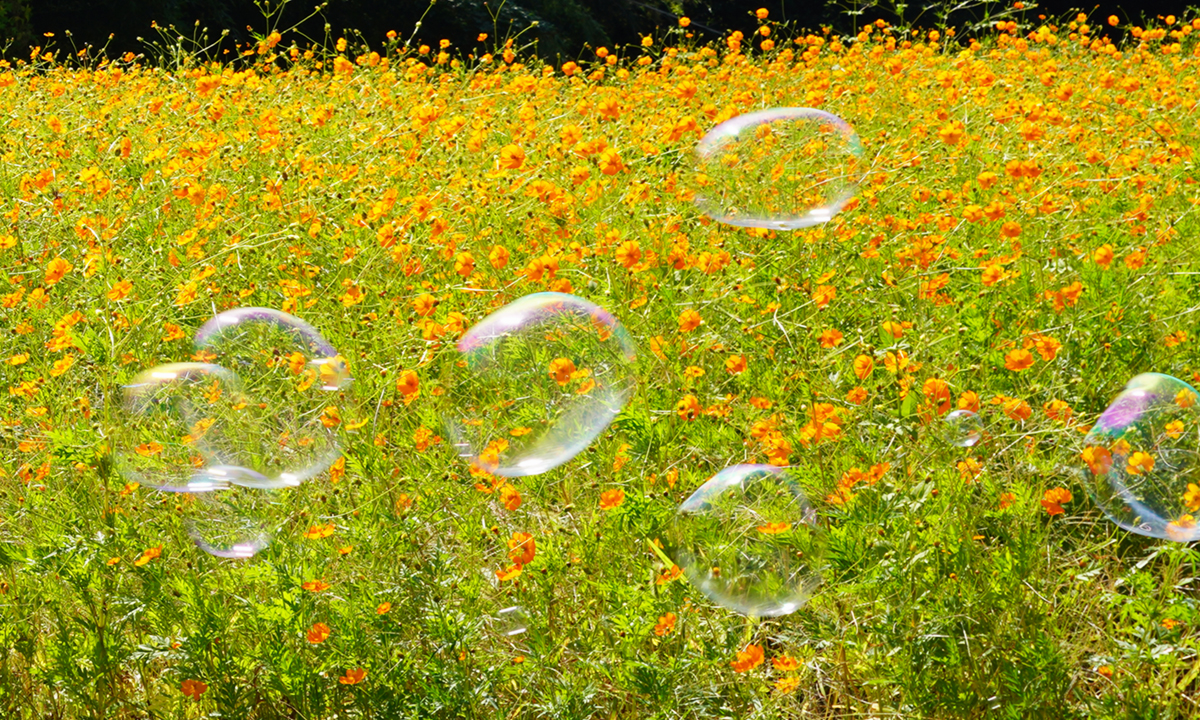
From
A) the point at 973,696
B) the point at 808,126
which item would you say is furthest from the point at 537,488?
the point at 808,126

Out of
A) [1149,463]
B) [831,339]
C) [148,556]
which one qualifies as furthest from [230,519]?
[1149,463]

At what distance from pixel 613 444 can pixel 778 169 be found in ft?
4.51

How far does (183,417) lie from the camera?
238cm

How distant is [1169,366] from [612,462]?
1483 millimetres

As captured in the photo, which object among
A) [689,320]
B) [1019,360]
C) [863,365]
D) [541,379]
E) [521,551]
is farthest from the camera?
[541,379]

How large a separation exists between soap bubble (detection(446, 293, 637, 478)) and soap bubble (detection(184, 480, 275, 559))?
1.41ft

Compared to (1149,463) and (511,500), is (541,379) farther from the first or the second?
(1149,463)

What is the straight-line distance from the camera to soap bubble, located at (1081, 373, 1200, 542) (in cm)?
189

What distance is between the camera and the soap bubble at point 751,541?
174 centimetres

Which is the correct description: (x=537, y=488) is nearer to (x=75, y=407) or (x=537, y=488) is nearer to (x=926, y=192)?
(x=75, y=407)

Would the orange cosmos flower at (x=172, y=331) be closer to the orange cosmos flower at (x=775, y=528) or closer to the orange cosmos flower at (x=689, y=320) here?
the orange cosmos flower at (x=689, y=320)

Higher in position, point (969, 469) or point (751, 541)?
point (969, 469)

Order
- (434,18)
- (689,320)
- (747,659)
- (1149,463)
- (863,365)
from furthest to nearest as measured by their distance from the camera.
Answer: (434,18)
(689,320)
(863,365)
(1149,463)
(747,659)

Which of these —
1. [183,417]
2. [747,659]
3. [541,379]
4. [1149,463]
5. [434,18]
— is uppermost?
[1149,463]
